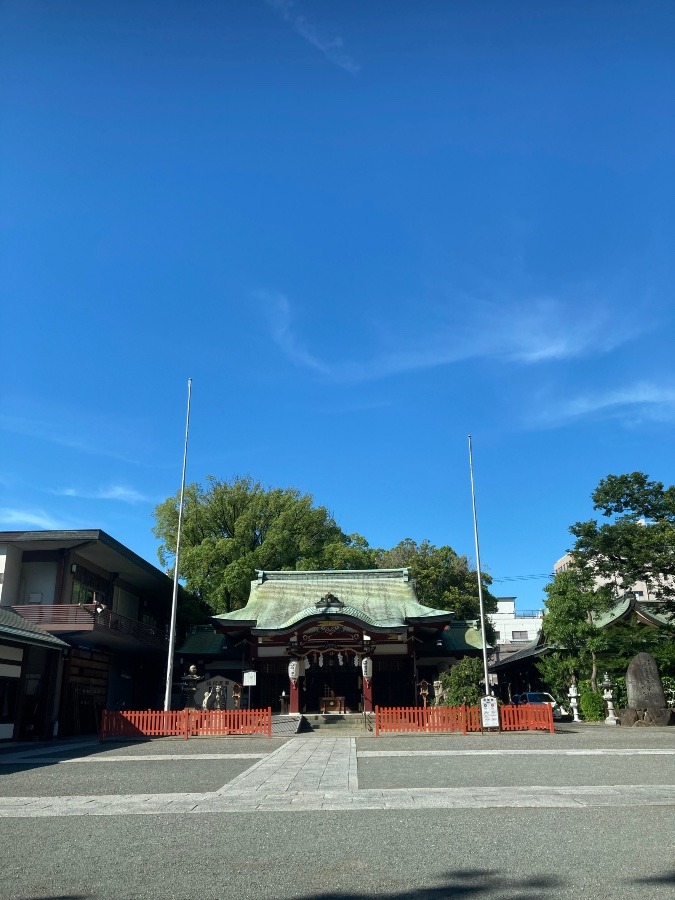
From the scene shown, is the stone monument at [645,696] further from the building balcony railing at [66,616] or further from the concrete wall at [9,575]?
the concrete wall at [9,575]

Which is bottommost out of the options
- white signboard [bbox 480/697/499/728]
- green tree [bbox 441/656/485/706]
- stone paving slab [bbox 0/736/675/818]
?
stone paving slab [bbox 0/736/675/818]

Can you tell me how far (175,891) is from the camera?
207 inches

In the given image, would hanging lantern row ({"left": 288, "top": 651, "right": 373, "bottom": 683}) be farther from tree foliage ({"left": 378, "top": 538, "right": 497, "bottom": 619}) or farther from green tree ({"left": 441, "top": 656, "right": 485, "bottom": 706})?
tree foliage ({"left": 378, "top": 538, "right": 497, "bottom": 619})

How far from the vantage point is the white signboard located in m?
22.0

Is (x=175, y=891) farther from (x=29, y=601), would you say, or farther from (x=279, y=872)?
(x=29, y=601)

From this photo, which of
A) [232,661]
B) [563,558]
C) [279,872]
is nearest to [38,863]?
[279,872]

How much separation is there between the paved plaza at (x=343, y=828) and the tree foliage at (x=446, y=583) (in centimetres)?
2953

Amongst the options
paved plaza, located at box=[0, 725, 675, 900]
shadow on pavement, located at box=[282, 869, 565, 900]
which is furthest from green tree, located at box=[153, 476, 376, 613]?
shadow on pavement, located at box=[282, 869, 565, 900]

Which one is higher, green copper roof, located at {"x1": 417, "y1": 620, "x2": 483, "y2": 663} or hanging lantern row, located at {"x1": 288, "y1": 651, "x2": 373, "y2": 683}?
green copper roof, located at {"x1": 417, "y1": 620, "x2": 483, "y2": 663}

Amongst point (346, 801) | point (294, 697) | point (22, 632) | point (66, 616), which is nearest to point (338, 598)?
point (294, 697)

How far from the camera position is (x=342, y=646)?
106 ft

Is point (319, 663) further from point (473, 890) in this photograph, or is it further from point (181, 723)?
point (473, 890)

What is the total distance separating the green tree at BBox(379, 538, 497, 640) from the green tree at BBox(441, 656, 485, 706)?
17.1 m

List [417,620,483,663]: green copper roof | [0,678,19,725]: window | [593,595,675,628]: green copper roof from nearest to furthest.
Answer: [0,678,19,725]: window, [593,595,675,628]: green copper roof, [417,620,483,663]: green copper roof
